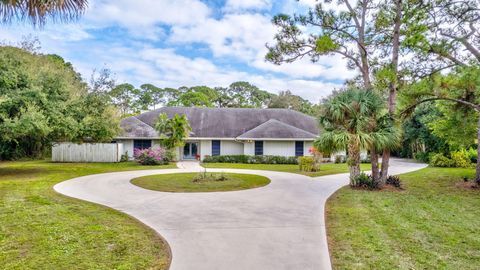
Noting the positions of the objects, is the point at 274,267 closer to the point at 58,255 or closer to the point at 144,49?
the point at 58,255

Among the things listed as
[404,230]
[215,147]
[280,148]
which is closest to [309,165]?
[280,148]

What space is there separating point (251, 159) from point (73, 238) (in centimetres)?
1961

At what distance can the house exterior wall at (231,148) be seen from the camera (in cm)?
2637

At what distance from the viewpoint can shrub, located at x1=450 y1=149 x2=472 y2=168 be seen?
21.5 meters

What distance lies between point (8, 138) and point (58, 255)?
442 inches

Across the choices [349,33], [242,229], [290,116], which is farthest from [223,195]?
[290,116]

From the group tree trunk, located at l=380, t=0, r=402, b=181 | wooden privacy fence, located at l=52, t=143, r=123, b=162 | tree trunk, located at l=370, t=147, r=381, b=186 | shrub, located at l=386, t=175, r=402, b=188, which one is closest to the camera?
tree trunk, located at l=380, t=0, r=402, b=181

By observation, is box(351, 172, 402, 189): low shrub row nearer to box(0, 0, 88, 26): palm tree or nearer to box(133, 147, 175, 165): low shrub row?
box(0, 0, 88, 26): palm tree

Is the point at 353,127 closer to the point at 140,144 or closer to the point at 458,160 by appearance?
the point at 458,160

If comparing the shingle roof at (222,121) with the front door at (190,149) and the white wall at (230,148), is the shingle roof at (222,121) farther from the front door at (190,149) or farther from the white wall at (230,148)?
the front door at (190,149)

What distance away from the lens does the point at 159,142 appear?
25.6 metres

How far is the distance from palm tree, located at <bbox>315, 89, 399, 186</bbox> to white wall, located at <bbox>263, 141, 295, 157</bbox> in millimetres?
12806

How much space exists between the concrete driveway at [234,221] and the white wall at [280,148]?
12.7 meters

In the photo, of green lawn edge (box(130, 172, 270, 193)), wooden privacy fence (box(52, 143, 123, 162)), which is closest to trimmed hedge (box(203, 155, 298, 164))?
wooden privacy fence (box(52, 143, 123, 162))
